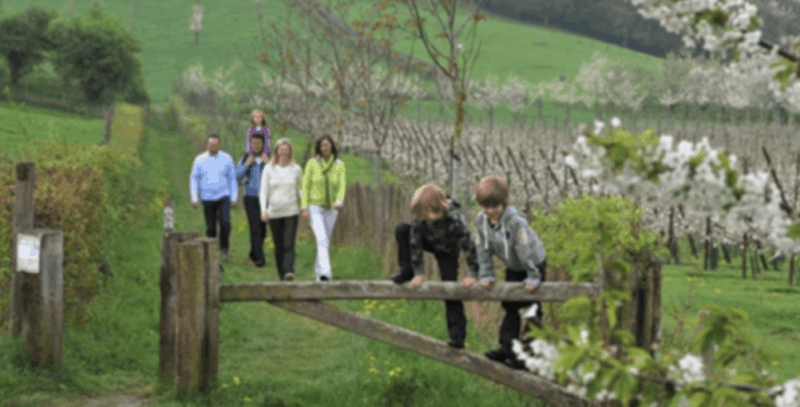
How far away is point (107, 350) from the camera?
7941 mm

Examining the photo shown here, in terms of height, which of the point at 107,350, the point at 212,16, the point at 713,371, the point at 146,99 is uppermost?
the point at 212,16

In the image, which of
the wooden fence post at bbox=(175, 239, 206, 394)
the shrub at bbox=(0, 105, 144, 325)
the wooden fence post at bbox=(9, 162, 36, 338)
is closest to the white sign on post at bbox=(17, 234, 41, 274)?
the wooden fence post at bbox=(9, 162, 36, 338)

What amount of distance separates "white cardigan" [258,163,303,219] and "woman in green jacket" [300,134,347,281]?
29cm

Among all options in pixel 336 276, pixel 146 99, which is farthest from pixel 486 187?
pixel 146 99

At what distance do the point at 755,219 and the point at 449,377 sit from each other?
4.83 metres

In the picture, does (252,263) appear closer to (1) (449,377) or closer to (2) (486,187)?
(1) (449,377)

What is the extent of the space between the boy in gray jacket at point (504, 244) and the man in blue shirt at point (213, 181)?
258 inches

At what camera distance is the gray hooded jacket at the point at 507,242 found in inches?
213

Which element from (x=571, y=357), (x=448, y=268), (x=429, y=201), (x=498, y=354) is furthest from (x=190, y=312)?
(x=571, y=357)

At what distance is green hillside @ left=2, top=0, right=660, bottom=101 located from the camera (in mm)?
101562

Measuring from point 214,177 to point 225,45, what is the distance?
323ft

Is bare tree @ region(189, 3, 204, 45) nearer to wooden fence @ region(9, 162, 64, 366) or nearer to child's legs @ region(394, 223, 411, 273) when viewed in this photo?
wooden fence @ region(9, 162, 64, 366)

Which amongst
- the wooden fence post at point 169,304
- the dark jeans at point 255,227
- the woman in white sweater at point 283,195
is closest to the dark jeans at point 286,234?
the woman in white sweater at point 283,195

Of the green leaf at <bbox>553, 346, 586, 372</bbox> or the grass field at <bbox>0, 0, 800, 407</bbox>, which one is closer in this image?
the green leaf at <bbox>553, 346, 586, 372</bbox>
